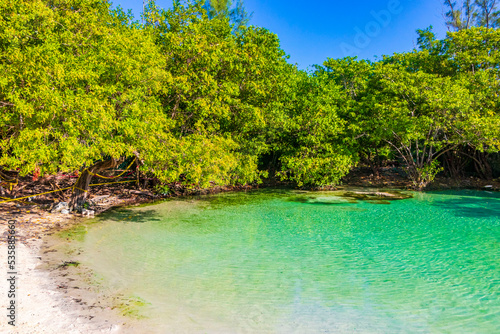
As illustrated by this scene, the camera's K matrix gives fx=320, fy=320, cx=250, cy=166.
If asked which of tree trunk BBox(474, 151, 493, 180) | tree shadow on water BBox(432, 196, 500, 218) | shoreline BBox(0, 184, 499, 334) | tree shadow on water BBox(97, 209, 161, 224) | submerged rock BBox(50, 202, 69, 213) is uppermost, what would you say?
tree trunk BBox(474, 151, 493, 180)

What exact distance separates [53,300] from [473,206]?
1638 centimetres

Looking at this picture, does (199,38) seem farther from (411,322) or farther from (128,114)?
(411,322)

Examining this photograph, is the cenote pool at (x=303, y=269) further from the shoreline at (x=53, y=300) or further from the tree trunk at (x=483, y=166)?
the tree trunk at (x=483, y=166)

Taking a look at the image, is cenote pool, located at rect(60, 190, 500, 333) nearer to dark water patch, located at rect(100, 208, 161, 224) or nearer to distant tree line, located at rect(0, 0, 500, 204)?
dark water patch, located at rect(100, 208, 161, 224)

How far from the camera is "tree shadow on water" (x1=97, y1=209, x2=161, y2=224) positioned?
11.4 meters

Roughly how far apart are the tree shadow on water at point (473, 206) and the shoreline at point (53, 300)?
12998mm

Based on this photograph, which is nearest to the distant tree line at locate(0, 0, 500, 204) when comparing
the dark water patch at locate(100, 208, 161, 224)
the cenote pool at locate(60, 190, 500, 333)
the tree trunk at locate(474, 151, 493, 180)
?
the tree trunk at locate(474, 151, 493, 180)

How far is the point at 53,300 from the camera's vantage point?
4906mm

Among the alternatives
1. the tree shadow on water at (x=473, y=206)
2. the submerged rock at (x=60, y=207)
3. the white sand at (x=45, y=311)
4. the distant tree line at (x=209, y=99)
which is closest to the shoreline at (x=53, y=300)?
the white sand at (x=45, y=311)

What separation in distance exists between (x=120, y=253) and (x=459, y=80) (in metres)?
20.3

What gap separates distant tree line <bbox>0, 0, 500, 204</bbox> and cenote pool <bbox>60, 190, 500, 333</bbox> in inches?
83.7

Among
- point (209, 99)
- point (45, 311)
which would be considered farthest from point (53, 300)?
point (209, 99)

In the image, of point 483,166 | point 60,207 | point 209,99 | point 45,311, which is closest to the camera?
point 45,311

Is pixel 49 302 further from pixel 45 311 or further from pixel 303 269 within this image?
pixel 303 269
